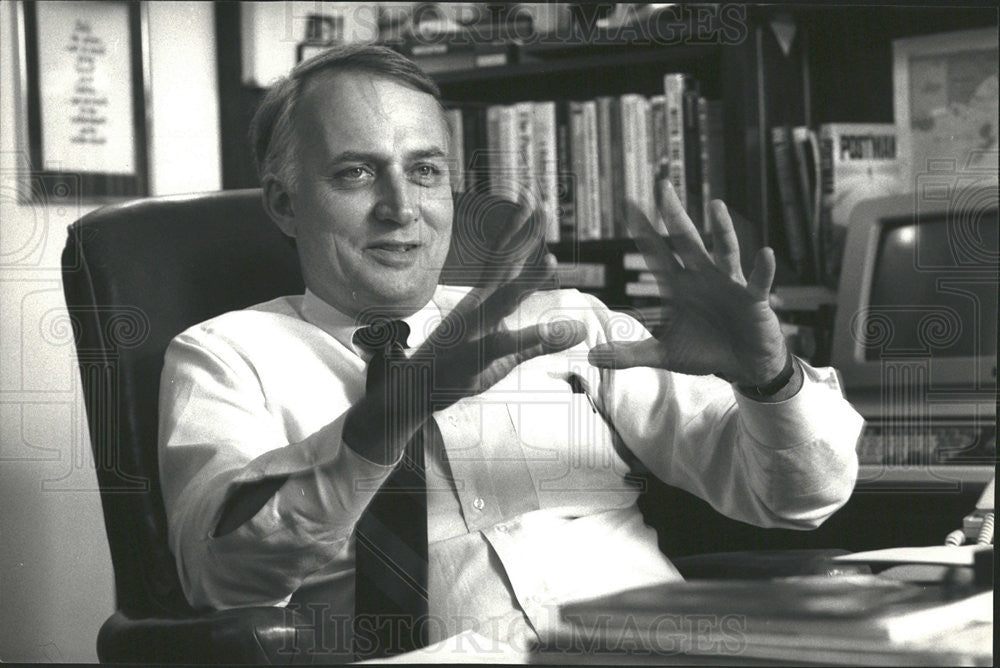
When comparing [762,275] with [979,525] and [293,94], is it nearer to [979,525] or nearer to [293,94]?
[979,525]

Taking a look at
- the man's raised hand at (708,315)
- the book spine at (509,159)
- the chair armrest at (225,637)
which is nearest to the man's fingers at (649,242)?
the man's raised hand at (708,315)

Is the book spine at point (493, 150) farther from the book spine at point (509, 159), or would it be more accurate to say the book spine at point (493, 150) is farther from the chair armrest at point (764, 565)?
the chair armrest at point (764, 565)

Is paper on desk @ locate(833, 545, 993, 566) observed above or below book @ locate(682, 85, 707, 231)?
below

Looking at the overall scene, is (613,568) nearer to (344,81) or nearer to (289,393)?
(289,393)

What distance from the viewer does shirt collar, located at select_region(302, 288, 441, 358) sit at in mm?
972

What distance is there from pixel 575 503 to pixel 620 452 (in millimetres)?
62

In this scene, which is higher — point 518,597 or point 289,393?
point 289,393

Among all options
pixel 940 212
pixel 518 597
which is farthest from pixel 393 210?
pixel 940 212

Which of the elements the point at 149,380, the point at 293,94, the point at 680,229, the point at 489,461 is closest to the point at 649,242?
the point at 680,229

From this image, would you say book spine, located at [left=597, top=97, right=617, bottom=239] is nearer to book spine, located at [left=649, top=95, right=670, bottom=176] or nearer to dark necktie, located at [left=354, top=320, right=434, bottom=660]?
book spine, located at [left=649, top=95, right=670, bottom=176]

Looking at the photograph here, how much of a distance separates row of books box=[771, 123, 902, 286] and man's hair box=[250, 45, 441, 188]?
Result: 1.17 ft

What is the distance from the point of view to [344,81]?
0.99 m

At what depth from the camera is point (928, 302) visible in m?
1.04

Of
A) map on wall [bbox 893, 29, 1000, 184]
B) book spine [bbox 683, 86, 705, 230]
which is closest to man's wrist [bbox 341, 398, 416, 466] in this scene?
book spine [bbox 683, 86, 705, 230]
